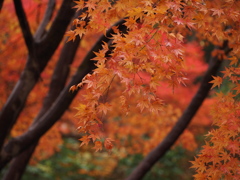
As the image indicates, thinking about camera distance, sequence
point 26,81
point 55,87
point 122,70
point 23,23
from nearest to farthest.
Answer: point 122,70, point 23,23, point 26,81, point 55,87

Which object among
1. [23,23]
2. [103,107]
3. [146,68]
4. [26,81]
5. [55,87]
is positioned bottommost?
[55,87]

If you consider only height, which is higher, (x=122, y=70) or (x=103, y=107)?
(x=122, y=70)

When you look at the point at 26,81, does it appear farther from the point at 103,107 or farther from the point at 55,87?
the point at 103,107

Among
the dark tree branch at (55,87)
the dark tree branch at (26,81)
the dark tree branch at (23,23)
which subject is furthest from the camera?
the dark tree branch at (55,87)

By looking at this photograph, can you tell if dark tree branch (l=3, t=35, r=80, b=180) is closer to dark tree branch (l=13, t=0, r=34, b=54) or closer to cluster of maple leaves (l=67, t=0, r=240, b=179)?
dark tree branch (l=13, t=0, r=34, b=54)

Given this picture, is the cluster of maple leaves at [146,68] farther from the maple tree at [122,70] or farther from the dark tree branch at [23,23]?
the dark tree branch at [23,23]

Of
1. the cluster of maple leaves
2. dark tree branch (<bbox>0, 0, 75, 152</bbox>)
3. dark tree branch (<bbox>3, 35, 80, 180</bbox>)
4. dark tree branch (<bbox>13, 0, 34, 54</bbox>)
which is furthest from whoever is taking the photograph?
dark tree branch (<bbox>3, 35, 80, 180</bbox>)

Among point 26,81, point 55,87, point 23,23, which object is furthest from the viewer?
point 55,87

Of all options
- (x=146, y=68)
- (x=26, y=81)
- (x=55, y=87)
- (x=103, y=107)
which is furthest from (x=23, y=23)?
(x=146, y=68)

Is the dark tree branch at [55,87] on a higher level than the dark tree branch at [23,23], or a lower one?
lower

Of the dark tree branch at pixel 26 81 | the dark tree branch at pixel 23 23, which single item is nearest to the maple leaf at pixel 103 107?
the dark tree branch at pixel 26 81

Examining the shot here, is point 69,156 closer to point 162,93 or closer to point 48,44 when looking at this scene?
point 162,93

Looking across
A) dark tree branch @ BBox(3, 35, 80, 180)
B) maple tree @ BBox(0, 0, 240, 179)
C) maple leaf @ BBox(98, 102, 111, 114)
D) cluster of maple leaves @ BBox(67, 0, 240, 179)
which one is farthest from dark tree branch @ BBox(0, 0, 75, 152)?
maple leaf @ BBox(98, 102, 111, 114)

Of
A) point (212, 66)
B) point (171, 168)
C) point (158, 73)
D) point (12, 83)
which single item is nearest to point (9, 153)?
point (158, 73)
